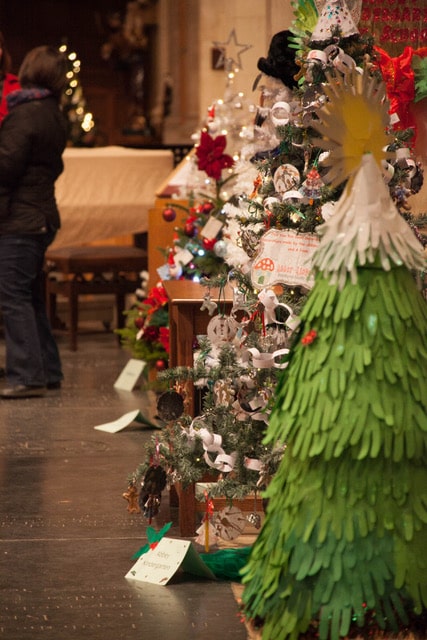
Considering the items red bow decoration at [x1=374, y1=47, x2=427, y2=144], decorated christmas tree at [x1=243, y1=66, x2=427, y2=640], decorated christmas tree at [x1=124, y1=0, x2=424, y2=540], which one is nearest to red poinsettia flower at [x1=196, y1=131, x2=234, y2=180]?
red bow decoration at [x1=374, y1=47, x2=427, y2=144]

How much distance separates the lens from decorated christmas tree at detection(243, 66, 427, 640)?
10.5 ft

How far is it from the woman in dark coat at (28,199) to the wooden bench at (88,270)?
1.91 m

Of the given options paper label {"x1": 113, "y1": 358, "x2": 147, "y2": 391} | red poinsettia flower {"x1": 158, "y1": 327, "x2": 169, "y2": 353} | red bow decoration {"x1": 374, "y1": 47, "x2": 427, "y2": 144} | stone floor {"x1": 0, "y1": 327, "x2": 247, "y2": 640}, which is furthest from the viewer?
paper label {"x1": 113, "y1": 358, "x2": 147, "y2": 391}

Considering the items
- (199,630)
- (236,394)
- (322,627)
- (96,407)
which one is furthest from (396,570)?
(96,407)

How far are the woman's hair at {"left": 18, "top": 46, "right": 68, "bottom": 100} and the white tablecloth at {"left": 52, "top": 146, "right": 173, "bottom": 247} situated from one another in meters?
3.02

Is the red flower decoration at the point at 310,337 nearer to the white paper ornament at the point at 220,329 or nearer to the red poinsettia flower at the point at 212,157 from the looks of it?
the white paper ornament at the point at 220,329

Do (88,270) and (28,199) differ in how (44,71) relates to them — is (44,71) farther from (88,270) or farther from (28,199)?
(88,270)

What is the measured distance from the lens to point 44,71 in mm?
7188

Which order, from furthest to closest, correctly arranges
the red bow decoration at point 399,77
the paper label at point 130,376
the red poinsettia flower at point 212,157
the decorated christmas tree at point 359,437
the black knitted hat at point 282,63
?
the paper label at point 130,376
the red poinsettia flower at point 212,157
the red bow decoration at point 399,77
the black knitted hat at point 282,63
the decorated christmas tree at point 359,437

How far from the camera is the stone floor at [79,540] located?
377cm

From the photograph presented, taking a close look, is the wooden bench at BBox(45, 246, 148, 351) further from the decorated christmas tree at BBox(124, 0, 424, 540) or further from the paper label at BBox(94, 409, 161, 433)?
the decorated christmas tree at BBox(124, 0, 424, 540)

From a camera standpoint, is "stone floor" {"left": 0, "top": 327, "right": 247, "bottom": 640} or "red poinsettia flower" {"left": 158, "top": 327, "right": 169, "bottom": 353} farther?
"red poinsettia flower" {"left": 158, "top": 327, "right": 169, "bottom": 353}

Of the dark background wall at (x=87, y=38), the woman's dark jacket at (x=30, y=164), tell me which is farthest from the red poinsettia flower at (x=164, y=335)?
the dark background wall at (x=87, y=38)

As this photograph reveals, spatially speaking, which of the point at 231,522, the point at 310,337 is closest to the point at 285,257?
→ the point at 231,522
